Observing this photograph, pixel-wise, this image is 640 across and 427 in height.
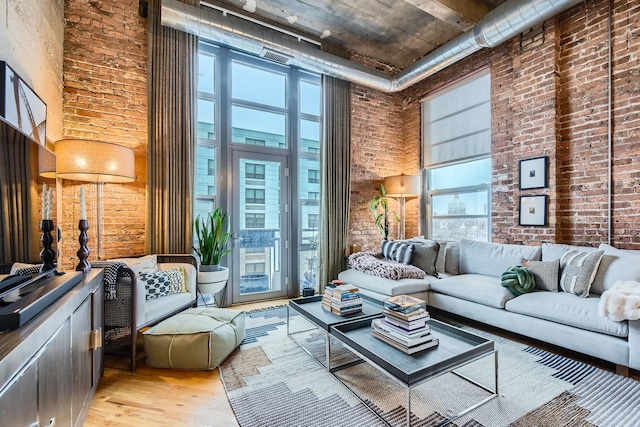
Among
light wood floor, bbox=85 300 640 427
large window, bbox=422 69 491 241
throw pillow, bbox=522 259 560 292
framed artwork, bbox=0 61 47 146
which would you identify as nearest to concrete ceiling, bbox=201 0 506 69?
large window, bbox=422 69 491 241

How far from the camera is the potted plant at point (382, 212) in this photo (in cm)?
466

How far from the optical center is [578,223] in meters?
3.24

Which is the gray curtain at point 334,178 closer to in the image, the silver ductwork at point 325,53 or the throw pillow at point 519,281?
the silver ductwork at point 325,53

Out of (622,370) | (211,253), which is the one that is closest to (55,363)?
(211,253)

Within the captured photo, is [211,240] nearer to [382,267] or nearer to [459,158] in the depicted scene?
[382,267]

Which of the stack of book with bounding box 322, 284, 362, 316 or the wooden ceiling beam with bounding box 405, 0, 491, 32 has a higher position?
the wooden ceiling beam with bounding box 405, 0, 491, 32

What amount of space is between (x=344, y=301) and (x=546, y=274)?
1885 millimetres

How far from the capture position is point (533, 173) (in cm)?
349

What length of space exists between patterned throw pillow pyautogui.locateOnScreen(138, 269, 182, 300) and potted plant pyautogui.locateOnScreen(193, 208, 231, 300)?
36 centimetres

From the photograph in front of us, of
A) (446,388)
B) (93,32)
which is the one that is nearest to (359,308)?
(446,388)

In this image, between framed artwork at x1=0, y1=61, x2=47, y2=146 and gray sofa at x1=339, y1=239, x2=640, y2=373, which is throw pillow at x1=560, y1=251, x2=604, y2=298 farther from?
framed artwork at x1=0, y1=61, x2=47, y2=146

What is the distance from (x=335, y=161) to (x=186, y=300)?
2643mm

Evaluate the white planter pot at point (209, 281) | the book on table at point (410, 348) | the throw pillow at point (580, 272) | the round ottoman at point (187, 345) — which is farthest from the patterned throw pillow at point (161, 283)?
the throw pillow at point (580, 272)

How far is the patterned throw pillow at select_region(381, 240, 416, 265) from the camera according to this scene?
3789 mm
